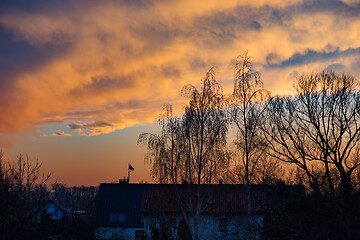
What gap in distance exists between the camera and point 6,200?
20.1 metres

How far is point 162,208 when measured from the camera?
30.4 m

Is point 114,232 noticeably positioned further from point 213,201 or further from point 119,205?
point 213,201

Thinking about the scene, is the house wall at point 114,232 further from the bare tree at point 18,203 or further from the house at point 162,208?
the bare tree at point 18,203

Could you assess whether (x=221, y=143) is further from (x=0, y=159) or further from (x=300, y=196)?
(x=0, y=159)

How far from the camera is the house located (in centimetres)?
2994

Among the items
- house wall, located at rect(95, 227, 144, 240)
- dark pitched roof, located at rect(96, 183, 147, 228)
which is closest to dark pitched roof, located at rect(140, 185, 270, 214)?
dark pitched roof, located at rect(96, 183, 147, 228)

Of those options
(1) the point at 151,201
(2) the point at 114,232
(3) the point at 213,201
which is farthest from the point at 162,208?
(2) the point at 114,232

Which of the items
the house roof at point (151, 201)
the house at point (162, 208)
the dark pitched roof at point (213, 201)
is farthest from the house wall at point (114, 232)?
the dark pitched roof at point (213, 201)

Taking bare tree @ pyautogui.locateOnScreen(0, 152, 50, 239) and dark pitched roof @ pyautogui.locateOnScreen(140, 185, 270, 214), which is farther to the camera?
dark pitched roof @ pyautogui.locateOnScreen(140, 185, 270, 214)

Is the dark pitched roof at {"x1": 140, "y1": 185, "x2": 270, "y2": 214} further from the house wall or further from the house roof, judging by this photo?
the house wall

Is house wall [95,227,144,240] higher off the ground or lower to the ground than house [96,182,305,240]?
lower

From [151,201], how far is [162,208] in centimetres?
215

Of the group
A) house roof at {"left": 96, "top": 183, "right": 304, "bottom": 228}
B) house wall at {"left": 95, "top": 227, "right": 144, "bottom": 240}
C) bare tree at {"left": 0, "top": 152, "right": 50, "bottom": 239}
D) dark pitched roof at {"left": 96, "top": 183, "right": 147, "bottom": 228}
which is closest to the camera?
bare tree at {"left": 0, "top": 152, "right": 50, "bottom": 239}

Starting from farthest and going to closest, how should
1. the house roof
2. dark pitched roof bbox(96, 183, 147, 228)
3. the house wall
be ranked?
1. dark pitched roof bbox(96, 183, 147, 228)
2. the house wall
3. the house roof
